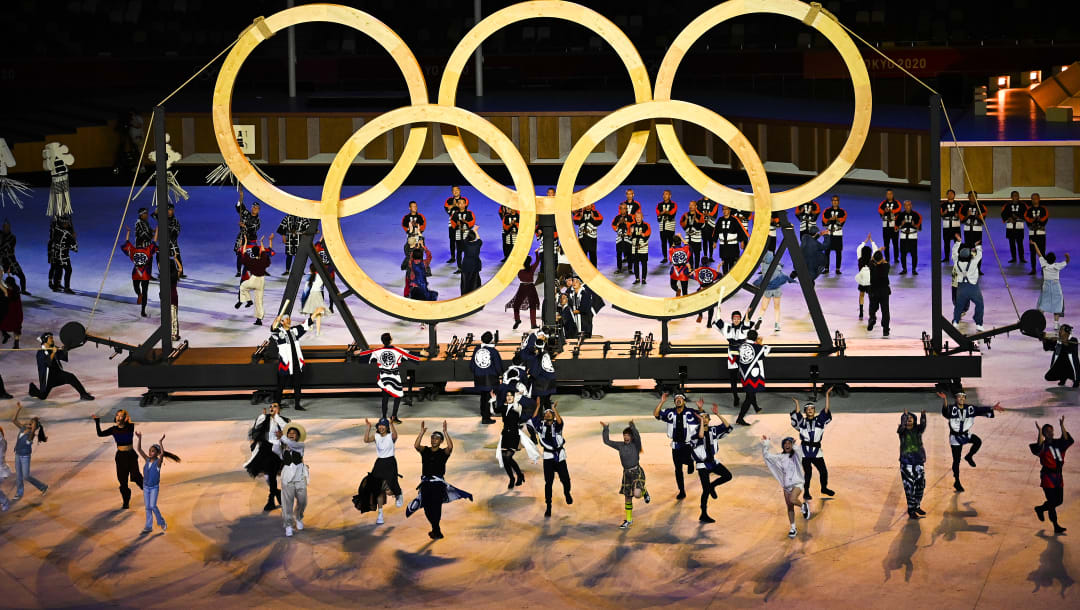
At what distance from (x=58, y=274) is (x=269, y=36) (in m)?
11.8

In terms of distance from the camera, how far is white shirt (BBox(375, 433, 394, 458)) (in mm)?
19469

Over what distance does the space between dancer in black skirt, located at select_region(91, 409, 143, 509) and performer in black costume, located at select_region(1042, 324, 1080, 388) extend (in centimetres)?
1418

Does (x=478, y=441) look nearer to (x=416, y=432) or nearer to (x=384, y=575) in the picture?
(x=416, y=432)

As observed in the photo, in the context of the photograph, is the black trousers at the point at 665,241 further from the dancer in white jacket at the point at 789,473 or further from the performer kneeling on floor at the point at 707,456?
the dancer in white jacket at the point at 789,473

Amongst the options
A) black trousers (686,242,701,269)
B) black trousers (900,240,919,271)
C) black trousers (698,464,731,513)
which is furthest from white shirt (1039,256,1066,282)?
black trousers (698,464,731,513)

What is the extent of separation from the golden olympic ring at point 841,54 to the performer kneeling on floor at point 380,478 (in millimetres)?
7352

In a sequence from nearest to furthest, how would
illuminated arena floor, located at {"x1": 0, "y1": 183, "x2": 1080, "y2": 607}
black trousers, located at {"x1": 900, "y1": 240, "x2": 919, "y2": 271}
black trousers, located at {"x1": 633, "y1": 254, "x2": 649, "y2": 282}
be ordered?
illuminated arena floor, located at {"x1": 0, "y1": 183, "x2": 1080, "y2": 607}
black trousers, located at {"x1": 633, "y1": 254, "x2": 649, "y2": 282}
black trousers, located at {"x1": 900, "y1": 240, "x2": 919, "y2": 271}

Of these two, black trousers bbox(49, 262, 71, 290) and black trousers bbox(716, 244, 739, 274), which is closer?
black trousers bbox(716, 244, 739, 274)

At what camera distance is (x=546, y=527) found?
770 inches

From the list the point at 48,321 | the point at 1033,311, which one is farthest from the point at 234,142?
the point at 1033,311

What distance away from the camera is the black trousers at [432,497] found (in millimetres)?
18984

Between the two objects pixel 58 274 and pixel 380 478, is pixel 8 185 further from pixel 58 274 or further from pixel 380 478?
pixel 380 478

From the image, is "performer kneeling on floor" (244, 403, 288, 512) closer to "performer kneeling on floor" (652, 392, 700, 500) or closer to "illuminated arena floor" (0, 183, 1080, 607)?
"illuminated arena floor" (0, 183, 1080, 607)

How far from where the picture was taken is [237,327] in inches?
1195
